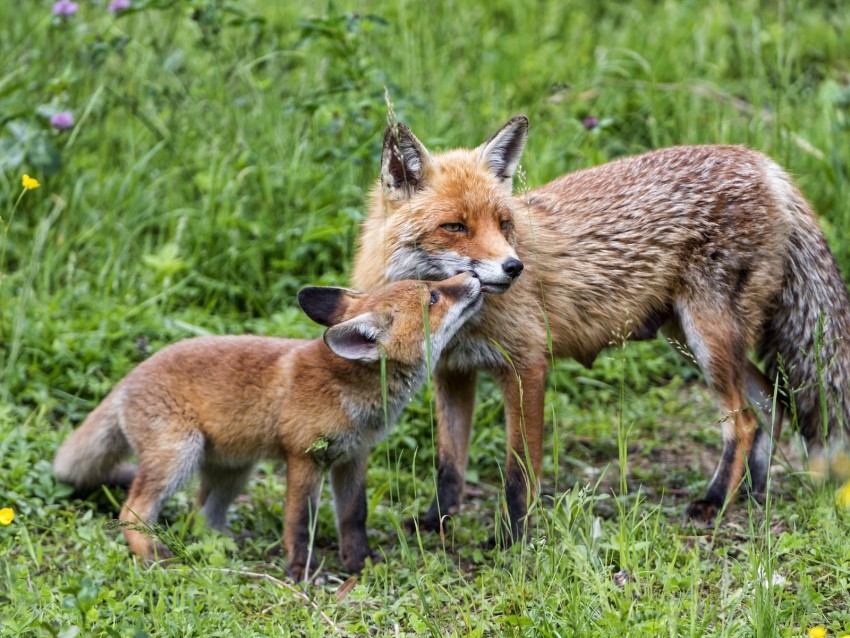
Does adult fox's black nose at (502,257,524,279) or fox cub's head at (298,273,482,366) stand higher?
adult fox's black nose at (502,257,524,279)

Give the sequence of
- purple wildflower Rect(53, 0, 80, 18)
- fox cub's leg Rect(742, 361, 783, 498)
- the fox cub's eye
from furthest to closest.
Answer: purple wildflower Rect(53, 0, 80, 18)
fox cub's leg Rect(742, 361, 783, 498)
the fox cub's eye

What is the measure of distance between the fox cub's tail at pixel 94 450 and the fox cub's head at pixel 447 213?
4.44ft

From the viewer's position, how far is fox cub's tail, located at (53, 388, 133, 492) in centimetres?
444

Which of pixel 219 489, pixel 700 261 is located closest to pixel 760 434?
pixel 700 261

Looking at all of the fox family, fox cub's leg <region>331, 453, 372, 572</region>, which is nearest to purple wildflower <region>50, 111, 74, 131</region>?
the fox family

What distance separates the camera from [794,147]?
21.3 ft

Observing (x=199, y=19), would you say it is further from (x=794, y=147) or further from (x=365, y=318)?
(x=794, y=147)

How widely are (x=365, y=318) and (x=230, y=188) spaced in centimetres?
251

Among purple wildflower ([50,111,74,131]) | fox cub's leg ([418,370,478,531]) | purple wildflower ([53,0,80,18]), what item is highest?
purple wildflower ([53,0,80,18])

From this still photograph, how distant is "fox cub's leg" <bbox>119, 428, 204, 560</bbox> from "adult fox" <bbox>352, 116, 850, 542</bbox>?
1103 millimetres

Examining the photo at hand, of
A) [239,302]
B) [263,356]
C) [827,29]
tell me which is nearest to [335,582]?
[263,356]

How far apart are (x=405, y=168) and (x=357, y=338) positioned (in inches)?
34.0

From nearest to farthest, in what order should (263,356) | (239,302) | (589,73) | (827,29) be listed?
(263,356)
(239,302)
(589,73)
(827,29)

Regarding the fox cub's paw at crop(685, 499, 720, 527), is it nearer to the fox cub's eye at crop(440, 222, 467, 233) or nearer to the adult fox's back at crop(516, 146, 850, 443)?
the adult fox's back at crop(516, 146, 850, 443)
